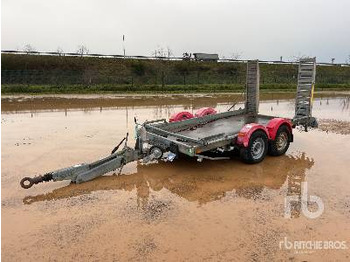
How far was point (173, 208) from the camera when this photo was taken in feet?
21.5

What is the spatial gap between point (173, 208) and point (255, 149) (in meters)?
3.25

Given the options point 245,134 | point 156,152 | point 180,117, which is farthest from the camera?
point 180,117

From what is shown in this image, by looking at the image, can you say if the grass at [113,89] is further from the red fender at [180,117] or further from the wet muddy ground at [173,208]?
the red fender at [180,117]

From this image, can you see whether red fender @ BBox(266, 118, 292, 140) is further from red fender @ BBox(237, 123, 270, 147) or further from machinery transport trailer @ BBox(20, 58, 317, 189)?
red fender @ BBox(237, 123, 270, 147)

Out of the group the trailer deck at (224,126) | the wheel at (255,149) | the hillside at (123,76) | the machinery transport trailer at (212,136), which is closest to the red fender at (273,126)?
the machinery transport trailer at (212,136)

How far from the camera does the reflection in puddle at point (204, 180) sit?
716 cm

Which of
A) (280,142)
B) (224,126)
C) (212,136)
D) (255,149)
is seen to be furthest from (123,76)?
(212,136)

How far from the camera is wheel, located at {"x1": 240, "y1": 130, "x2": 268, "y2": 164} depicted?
8.59m

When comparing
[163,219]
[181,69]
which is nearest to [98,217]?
[163,219]

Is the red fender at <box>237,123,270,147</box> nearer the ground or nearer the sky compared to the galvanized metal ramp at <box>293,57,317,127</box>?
nearer the ground

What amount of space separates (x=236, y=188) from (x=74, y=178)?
3.26 metres

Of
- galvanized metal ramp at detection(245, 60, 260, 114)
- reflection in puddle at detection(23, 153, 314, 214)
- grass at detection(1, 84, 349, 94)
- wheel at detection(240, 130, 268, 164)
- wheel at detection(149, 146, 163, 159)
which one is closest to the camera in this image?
reflection in puddle at detection(23, 153, 314, 214)

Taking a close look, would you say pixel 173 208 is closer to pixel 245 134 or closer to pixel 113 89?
pixel 245 134

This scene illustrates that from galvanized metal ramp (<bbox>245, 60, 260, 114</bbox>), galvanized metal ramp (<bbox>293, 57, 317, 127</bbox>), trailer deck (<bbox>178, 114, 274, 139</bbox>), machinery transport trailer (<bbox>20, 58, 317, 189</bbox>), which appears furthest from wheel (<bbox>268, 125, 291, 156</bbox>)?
galvanized metal ramp (<bbox>245, 60, 260, 114</bbox>)
